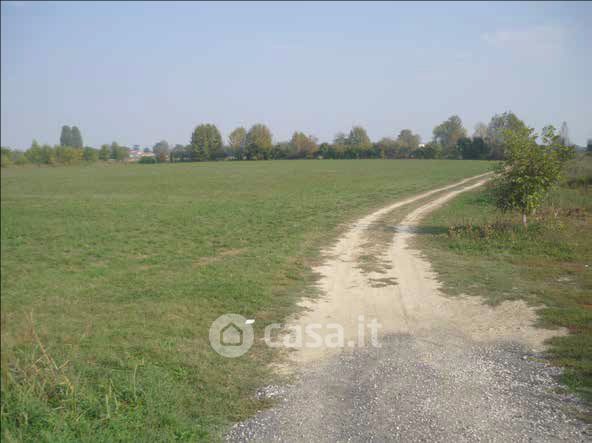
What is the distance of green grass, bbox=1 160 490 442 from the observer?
5.08m

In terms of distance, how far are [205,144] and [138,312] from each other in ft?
337

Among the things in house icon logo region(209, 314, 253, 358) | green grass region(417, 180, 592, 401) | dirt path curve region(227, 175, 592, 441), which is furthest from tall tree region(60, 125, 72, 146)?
green grass region(417, 180, 592, 401)

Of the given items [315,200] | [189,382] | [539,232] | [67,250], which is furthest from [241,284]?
[315,200]

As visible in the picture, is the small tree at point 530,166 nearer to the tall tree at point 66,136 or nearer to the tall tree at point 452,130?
the tall tree at point 452,130

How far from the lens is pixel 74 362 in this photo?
6.45m

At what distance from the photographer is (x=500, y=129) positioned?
14789 mm

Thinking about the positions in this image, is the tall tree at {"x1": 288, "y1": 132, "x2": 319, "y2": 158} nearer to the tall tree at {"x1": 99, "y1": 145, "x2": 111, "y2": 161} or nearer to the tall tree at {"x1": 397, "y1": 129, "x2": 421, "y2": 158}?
the tall tree at {"x1": 397, "y1": 129, "x2": 421, "y2": 158}

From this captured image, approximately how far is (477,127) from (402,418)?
1314 centimetres

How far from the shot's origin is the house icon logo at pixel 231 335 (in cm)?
714

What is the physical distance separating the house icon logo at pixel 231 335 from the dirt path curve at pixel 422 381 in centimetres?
87

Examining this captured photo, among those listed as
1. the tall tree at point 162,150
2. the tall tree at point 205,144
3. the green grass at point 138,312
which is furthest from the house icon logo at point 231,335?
the tall tree at point 205,144

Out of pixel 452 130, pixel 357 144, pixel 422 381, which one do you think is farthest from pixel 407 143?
pixel 422 381

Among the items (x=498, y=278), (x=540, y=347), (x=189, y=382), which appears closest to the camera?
(x=189, y=382)

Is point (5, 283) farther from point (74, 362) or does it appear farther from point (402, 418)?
point (402, 418)
